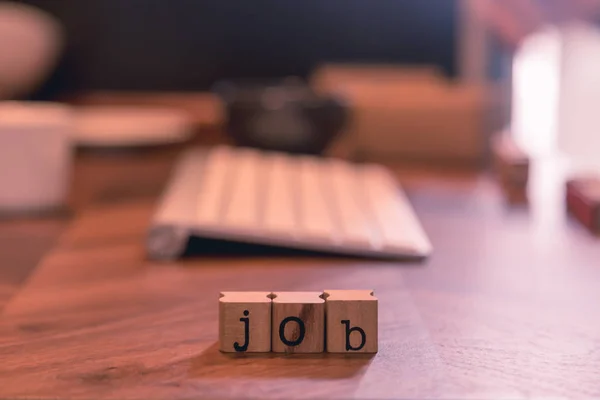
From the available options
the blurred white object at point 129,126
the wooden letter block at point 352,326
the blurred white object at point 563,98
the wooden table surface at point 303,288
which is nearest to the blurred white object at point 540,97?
the blurred white object at point 563,98

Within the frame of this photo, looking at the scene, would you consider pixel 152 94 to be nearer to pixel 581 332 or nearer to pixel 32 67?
pixel 32 67

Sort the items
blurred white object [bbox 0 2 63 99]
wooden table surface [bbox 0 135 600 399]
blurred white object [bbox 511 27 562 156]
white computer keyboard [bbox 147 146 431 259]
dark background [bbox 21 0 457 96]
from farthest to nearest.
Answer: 1. dark background [bbox 21 0 457 96]
2. blurred white object [bbox 511 27 562 156]
3. blurred white object [bbox 0 2 63 99]
4. white computer keyboard [bbox 147 146 431 259]
5. wooden table surface [bbox 0 135 600 399]

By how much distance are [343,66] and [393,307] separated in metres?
1.44

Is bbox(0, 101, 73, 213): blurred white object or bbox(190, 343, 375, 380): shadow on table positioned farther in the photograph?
bbox(0, 101, 73, 213): blurred white object

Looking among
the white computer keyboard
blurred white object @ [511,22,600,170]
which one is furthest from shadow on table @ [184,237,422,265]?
blurred white object @ [511,22,600,170]

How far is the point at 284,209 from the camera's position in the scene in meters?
0.97

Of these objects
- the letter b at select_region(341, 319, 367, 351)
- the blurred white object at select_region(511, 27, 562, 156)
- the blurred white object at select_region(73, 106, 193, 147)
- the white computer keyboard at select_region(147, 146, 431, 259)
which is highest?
the blurred white object at select_region(511, 27, 562, 156)

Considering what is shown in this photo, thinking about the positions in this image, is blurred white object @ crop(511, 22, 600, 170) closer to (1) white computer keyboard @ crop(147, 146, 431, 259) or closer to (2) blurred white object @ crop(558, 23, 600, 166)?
(2) blurred white object @ crop(558, 23, 600, 166)

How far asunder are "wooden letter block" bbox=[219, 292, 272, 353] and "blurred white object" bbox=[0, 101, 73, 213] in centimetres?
57

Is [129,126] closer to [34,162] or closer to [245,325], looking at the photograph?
[34,162]

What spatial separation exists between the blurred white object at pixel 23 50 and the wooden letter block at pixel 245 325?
1346mm

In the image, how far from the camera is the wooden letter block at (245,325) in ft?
1.92

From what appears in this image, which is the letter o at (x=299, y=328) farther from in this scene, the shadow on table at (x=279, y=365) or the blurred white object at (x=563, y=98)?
the blurred white object at (x=563, y=98)

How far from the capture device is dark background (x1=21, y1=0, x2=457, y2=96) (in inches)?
84.2
